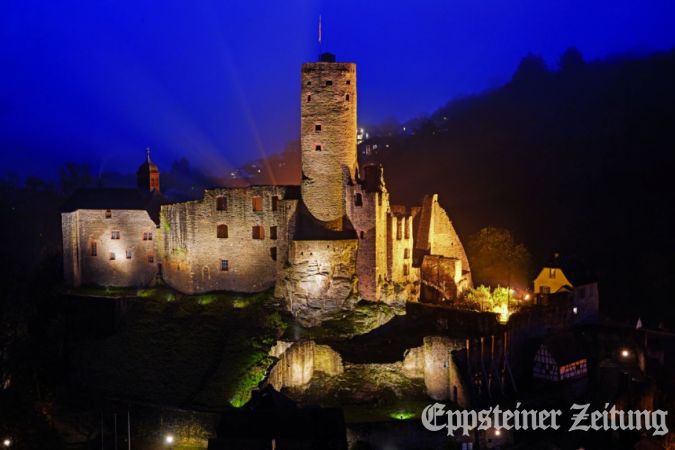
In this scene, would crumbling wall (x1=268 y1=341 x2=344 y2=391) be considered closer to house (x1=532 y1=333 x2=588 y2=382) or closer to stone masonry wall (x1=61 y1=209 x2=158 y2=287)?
house (x1=532 y1=333 x2=588 y2=382)

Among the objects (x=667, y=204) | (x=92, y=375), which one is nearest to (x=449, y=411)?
(x=92, y=375)

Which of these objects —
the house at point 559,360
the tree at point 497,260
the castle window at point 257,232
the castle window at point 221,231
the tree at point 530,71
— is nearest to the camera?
the house at point 559,360

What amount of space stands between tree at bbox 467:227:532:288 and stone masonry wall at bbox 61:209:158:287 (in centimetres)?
2031

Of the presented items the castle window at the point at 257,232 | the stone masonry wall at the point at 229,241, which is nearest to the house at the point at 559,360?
the stone masonry wall at the point at 229,241

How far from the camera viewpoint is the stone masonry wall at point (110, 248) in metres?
43.2

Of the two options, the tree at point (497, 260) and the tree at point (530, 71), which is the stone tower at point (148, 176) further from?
the tree at point (530, 71)

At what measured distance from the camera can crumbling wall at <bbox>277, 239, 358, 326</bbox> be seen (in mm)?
37312

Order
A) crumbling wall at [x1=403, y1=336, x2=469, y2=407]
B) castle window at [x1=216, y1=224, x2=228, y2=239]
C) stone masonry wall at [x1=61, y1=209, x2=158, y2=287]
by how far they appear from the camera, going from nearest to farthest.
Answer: crumbling wall at [x1=403, y1=336, x2=469, y2=407] < castle window at [x1=216, y1=224, x2=228, y2=239] < stone masonry wall at [x1=61, y1=209, x2=158, y2=287]

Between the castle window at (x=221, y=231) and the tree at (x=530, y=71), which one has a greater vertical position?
the tree at (x=530, y=71)

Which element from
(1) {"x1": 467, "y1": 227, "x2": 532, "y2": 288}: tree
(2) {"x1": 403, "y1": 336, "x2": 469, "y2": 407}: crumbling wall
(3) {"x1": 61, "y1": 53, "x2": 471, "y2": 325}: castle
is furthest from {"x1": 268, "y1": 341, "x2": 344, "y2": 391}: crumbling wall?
(1) {"x1": 467, "y1": 227, "x2": 532, "y2": 288}: tree

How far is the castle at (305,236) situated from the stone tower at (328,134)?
51 millimetres

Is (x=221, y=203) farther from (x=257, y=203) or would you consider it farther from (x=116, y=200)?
(x=116, y=200)

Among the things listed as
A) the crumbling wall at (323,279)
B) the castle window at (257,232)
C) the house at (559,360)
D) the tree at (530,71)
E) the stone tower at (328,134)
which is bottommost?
the house at (559,360)

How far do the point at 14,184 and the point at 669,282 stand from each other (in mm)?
70028
